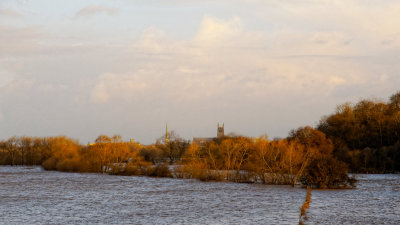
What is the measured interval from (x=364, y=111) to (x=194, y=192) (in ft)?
158

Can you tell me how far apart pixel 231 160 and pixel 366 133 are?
106 feet

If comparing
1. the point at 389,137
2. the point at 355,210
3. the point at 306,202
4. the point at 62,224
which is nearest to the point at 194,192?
the point at 306,202

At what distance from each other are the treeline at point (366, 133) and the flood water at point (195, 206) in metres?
28.5

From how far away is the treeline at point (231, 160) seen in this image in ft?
134

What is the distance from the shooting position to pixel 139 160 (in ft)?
211

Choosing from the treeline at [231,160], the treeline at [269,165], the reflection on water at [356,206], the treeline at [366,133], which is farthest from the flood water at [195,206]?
the treeline at [366,133]

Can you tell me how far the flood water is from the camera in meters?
22.8

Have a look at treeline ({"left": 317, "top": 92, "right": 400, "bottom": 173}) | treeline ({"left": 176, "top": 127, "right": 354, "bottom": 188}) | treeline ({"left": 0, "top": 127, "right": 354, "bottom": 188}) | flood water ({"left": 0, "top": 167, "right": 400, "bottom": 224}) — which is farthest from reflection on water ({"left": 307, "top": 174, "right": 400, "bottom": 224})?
treeline ({"left": 317, "top": 92, "right": 400, "bottom": 173})

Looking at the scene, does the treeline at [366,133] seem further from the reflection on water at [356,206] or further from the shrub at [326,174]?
the reflection on water at [356,206]

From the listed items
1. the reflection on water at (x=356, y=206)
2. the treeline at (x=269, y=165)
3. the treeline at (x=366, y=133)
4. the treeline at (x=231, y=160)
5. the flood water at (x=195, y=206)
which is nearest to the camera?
the reflection on water at (x=356, y=206)

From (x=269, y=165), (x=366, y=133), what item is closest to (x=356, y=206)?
(x=269, y=165)

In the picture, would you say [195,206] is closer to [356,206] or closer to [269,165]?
[356,206]

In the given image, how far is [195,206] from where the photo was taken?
28.4 metres

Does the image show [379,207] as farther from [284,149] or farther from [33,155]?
[33,155]
